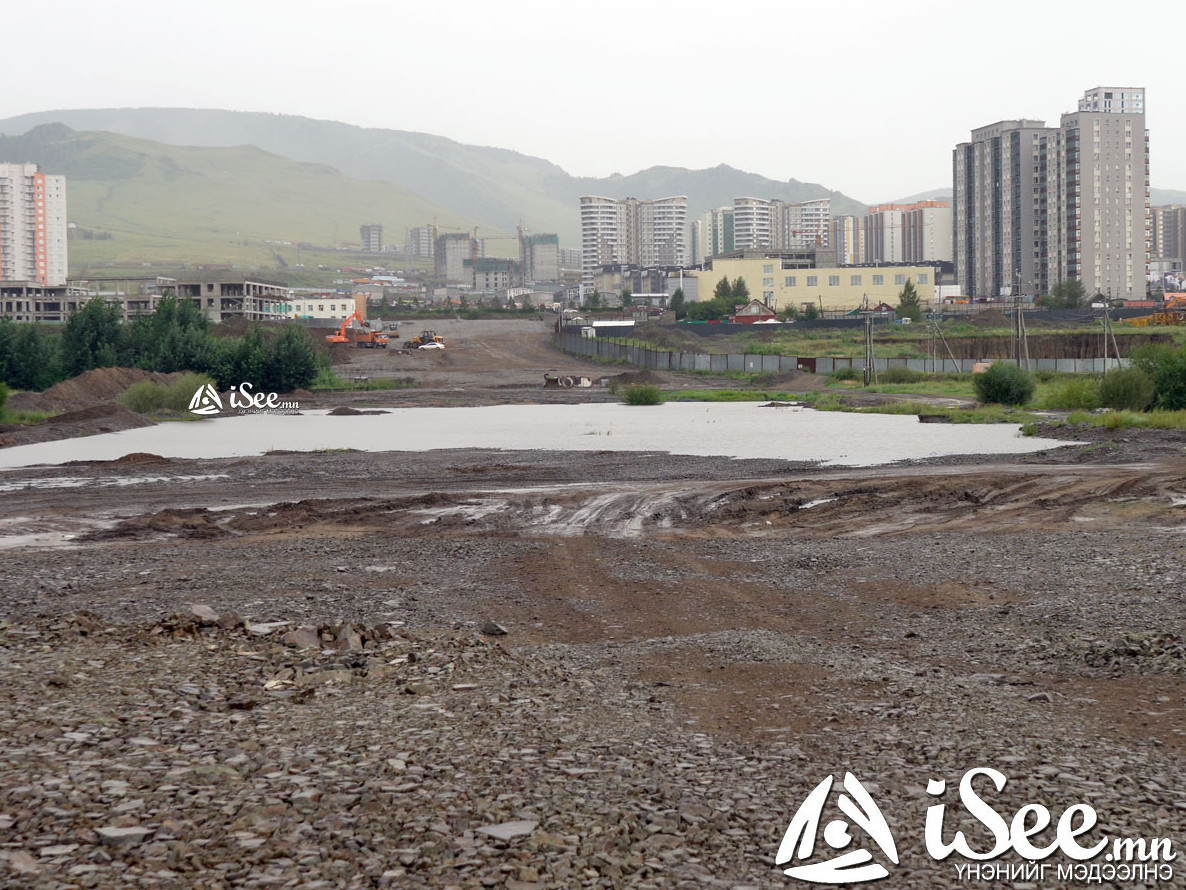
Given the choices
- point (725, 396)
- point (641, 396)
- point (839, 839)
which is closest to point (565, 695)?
point (839, 839)

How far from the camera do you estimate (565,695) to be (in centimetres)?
807

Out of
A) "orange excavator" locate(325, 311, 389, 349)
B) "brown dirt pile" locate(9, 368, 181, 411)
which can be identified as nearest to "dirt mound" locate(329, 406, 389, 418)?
"brown dirt pile" locate(9, 368, 181, 411)

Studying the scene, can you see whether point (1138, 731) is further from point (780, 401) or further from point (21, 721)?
point (780, 401)

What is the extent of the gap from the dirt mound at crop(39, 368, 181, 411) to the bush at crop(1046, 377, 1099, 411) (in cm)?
4080

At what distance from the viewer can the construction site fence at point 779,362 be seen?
7350cm

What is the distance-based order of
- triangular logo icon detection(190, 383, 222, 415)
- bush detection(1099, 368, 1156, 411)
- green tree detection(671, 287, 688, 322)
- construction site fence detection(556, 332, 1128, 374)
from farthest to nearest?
green tree detection(671, 287, 688, 322) < construction site fence detection(556, 332, 1128, 374) < triangular logo icon detection(190, 383, 222, 415) < bush detection(1099, 368, 1156, 411)

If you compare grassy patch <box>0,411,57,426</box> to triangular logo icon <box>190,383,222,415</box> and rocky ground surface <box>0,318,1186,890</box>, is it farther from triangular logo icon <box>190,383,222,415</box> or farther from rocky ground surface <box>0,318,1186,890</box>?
rocky ground surface <box>0,318,1186,890</box>

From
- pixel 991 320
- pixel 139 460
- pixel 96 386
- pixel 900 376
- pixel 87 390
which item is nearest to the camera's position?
pixel 139 460

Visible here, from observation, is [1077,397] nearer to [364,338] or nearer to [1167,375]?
[1167,375]

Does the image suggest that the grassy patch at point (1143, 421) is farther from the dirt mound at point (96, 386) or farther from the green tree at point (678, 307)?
the green tree at point (678, 307)

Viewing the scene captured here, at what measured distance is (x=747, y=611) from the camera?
11453 millimetres

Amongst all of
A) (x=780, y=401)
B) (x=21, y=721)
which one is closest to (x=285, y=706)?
(x=21, y=721)

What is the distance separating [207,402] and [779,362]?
38.8m

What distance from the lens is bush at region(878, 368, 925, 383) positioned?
223 feet
